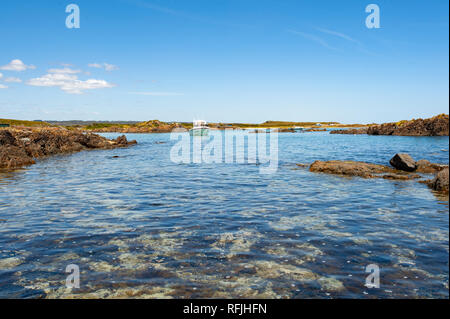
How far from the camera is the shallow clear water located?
290 inches

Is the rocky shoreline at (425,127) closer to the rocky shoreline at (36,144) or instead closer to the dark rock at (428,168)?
the dark rock at (428,168)

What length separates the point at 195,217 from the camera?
13414 mm

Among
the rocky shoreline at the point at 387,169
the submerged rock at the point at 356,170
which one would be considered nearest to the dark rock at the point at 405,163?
the rocky shoreline at the point at 387,169

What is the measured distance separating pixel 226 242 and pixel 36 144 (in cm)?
4572

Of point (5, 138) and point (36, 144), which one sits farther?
point (36, 144)

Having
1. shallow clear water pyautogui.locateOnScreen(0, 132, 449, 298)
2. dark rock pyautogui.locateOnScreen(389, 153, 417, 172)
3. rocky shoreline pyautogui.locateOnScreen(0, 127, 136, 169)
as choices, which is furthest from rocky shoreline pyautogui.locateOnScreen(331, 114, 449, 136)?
rocky shoreline pyautogui.locateOnScreen(0, 127, 136, 169)

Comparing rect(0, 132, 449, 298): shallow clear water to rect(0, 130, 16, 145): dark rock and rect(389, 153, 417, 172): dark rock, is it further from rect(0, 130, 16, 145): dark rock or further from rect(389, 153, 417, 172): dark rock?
rect(0, 130, 16, 145): dark rock

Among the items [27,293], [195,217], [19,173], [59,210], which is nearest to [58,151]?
[19,173]

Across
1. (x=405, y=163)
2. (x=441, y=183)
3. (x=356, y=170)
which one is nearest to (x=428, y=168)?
(x=405, y=163)

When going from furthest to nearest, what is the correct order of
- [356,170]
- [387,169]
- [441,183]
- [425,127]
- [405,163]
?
[425,127]
[387,169]
[405,163]
[356,170]
[441,183]

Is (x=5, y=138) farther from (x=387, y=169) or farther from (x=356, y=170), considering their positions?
(x=387, y=169)

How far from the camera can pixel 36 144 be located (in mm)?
45000

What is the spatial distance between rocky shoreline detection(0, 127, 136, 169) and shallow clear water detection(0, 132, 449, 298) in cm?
1539
